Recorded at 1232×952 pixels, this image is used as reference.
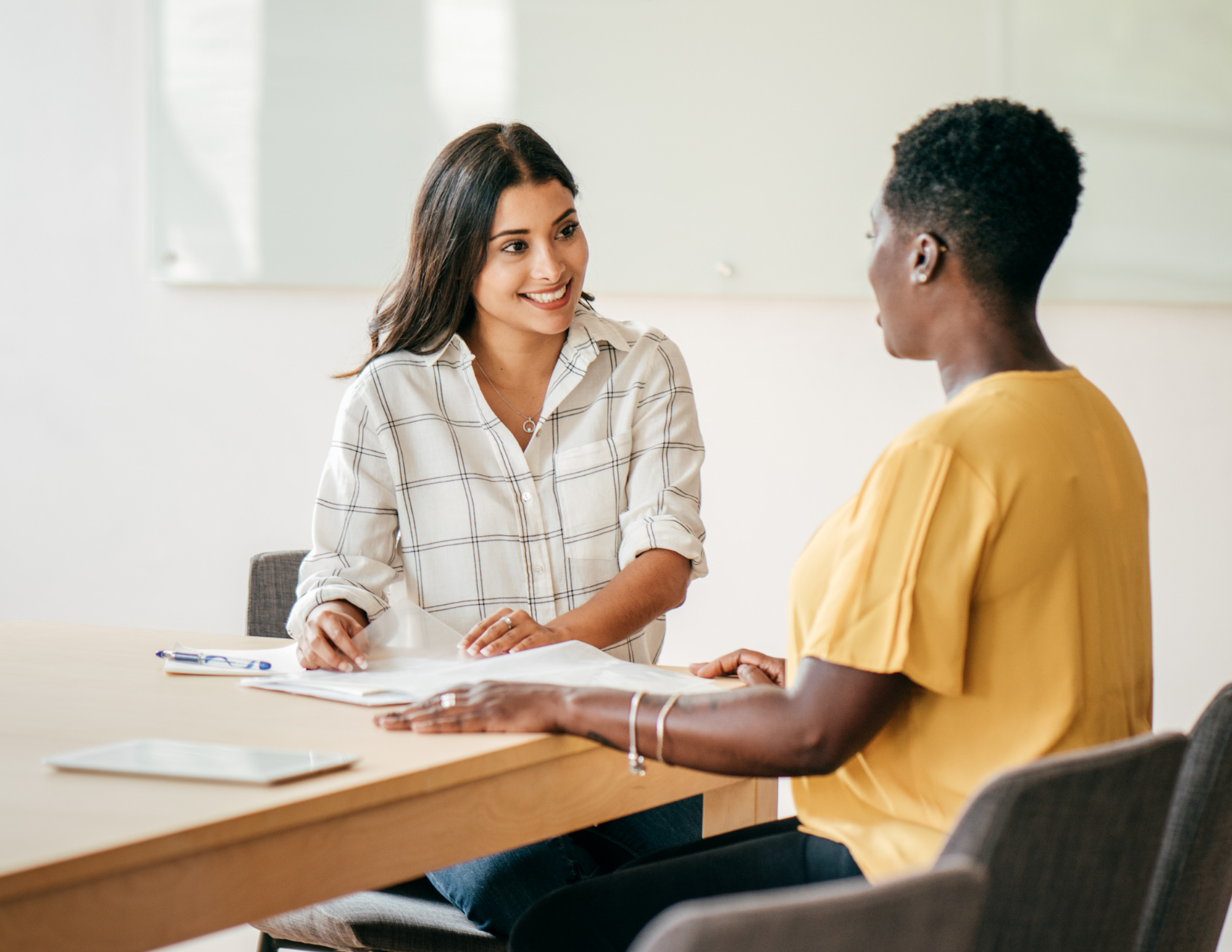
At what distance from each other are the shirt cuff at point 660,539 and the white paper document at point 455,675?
322mm

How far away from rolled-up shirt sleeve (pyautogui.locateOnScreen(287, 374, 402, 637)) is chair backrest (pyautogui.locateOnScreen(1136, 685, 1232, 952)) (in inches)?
42.1

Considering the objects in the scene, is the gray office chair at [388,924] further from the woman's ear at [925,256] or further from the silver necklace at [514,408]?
the woman's ear at [925,256]

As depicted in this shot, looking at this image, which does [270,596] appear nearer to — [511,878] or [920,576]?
[511,878]

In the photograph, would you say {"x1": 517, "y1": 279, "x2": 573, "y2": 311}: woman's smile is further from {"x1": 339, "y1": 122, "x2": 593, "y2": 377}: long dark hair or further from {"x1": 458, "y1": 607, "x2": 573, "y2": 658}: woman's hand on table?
{"x1": 458, "y1": 607, "x2": 573, "y2": 658}: woman's hand on table

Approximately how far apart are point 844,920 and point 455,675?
81 centimetres

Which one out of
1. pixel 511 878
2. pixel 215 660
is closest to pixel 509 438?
pixel 215 660

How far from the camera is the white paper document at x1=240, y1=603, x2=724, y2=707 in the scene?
1283mm

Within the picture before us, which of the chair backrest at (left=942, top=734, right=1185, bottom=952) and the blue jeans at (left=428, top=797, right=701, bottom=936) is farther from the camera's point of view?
the blue jeans at (left=428, top=797, right=701, bottom=936)

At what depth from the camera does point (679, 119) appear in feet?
8.81

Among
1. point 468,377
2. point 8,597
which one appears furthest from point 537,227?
point 8,597

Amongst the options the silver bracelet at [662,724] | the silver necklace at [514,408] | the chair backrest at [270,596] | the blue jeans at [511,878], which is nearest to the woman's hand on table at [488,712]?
the silver bracelet at [662,724]

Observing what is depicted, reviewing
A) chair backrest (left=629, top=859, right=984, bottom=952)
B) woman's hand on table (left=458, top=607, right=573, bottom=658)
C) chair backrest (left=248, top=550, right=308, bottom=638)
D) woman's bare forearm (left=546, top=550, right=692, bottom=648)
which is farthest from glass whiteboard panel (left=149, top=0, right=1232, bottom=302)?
chair backrest (left=629, top=859, right=984, bottom=952)

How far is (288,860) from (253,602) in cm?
123

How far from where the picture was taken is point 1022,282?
109cm
